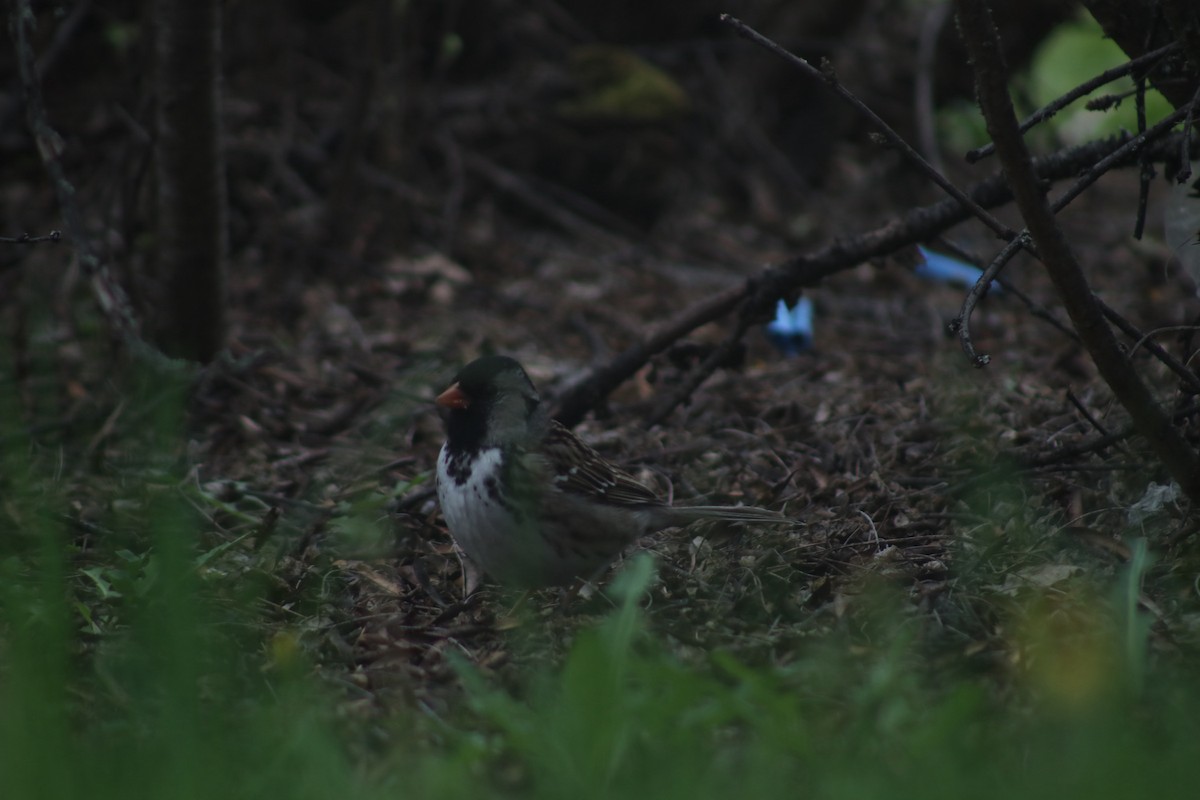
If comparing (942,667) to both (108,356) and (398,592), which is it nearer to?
(398,592)

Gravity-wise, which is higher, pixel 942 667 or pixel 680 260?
pixel 680 260

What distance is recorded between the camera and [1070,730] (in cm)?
256

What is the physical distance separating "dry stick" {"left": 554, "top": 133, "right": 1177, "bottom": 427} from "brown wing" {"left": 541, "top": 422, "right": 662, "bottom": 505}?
2.21 ft

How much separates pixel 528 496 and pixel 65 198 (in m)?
2.05

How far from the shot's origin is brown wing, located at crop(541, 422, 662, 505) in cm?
430

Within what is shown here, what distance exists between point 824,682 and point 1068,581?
107 cm

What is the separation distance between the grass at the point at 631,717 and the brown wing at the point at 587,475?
82 centimetres

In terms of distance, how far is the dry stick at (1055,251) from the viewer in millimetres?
2969

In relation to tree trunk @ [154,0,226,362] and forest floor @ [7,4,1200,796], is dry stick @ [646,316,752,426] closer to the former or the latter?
forest floor @ [7,4,1200,796]

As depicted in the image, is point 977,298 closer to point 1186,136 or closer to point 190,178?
point 1186,136

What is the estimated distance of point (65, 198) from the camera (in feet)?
15.4

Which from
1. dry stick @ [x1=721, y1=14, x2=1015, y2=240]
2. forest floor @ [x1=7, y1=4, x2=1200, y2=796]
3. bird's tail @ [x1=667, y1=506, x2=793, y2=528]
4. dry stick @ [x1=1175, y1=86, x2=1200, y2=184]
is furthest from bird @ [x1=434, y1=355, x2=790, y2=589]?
dry stick @ [x1=1175, y1=86, x2=1200, y2=184]

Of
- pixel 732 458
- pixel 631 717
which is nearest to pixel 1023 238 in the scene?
pixel 631 717

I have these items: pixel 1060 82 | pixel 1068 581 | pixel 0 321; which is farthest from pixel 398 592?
pixel 1060 82
